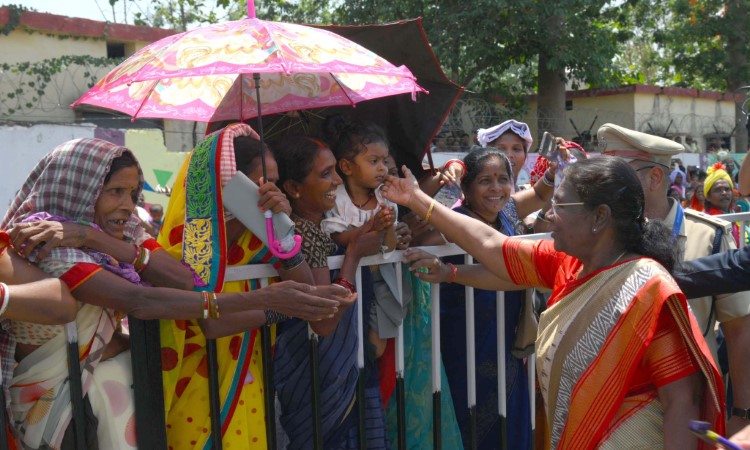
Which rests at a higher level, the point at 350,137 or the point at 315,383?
the point at 350,137

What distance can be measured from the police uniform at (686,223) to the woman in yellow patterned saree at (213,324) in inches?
63.0

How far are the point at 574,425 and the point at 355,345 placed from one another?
896 millimetres

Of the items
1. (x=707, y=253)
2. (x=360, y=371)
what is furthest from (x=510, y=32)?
(x=360, y=371)

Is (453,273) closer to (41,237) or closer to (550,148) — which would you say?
(550,148)

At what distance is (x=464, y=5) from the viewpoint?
656 inches

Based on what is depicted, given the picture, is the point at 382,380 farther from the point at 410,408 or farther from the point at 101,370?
the point at 101,370

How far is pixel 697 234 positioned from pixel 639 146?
48cm

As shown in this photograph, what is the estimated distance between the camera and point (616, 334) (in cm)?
238

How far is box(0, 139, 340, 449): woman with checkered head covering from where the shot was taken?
2.31 meters

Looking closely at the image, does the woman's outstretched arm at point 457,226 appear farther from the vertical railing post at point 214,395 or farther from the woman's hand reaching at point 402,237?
the vertical railing post at point 214,395

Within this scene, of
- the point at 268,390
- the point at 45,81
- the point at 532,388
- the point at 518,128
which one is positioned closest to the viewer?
the point at 268,390

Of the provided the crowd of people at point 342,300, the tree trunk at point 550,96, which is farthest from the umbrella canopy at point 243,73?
the tree trunk at point 550,96

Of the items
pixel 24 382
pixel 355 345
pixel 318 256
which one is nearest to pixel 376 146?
pixel 318 256

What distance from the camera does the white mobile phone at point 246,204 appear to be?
2602mm
